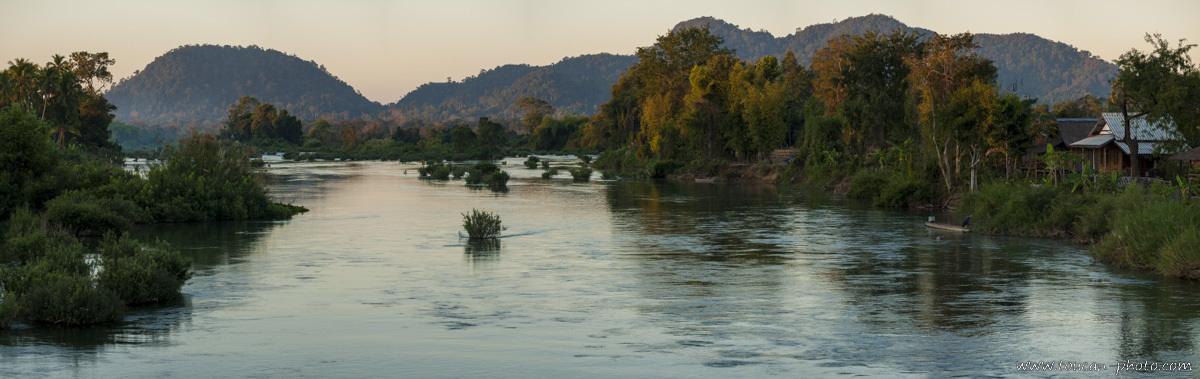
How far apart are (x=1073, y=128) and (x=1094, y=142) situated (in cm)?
633

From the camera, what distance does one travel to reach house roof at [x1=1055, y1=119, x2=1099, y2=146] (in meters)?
53.6

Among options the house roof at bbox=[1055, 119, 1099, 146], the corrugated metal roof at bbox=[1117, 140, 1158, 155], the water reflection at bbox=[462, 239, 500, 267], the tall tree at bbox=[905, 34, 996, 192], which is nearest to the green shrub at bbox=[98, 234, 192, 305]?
the water reflection at bbox=[462, 239, 500, 267]

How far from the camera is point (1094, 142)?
159 ft

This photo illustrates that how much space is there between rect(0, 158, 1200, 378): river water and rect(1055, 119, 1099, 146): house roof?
25.1 m

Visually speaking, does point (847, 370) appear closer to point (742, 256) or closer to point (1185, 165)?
point (742, 256)

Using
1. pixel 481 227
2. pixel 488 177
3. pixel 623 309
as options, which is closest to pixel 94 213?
pixel 481 227

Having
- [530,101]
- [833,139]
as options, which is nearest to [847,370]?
[833,139]

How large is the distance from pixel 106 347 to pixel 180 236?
649 inches

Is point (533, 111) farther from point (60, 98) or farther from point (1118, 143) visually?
point (1118, 143)

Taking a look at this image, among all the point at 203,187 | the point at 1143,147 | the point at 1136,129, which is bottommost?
the point at 203,187

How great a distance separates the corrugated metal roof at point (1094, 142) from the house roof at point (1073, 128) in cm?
264

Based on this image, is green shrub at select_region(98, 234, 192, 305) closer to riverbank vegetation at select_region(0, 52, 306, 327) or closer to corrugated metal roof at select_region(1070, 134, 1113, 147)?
riverbank vegetation at select_region(0, 52, 306, 327)

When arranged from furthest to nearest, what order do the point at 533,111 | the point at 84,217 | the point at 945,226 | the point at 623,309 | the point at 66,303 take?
the point at 533,111
the point at 945,226
the point at 84,217
the point at 623,309
the point at 66,303

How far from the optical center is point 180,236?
96.9 ft
